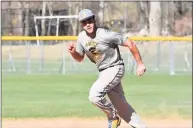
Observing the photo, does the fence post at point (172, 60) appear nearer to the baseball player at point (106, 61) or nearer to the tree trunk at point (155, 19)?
the tree trunk at point (155, 19)

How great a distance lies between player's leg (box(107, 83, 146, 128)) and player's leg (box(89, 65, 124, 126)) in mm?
86

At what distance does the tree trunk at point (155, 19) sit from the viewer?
24202mm

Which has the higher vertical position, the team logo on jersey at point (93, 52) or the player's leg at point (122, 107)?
Answer: the team logo on jersey at point (93, 52)

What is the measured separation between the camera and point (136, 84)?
16953 mm

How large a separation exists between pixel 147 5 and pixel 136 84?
13.3 m

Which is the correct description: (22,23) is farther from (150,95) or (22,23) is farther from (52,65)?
(150,95)

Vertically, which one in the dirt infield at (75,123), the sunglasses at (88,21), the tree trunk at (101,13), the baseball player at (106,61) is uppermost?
the tree trunk at (101,13)

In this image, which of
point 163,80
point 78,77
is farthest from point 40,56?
point 163,80

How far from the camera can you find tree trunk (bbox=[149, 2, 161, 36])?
24.2 m

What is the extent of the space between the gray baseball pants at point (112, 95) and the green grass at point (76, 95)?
14.5 feet

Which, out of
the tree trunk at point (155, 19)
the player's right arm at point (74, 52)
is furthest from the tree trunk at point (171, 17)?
the player's right arm at point (74, 52)

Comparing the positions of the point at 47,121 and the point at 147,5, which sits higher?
the point at 147,5

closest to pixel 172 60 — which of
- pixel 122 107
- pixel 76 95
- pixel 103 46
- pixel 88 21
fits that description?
pixel 76 95

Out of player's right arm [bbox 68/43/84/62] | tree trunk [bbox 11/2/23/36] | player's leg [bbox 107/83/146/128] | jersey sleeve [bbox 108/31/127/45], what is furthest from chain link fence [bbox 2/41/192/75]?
jersey sleeve [bbox 108/31/127/45]
